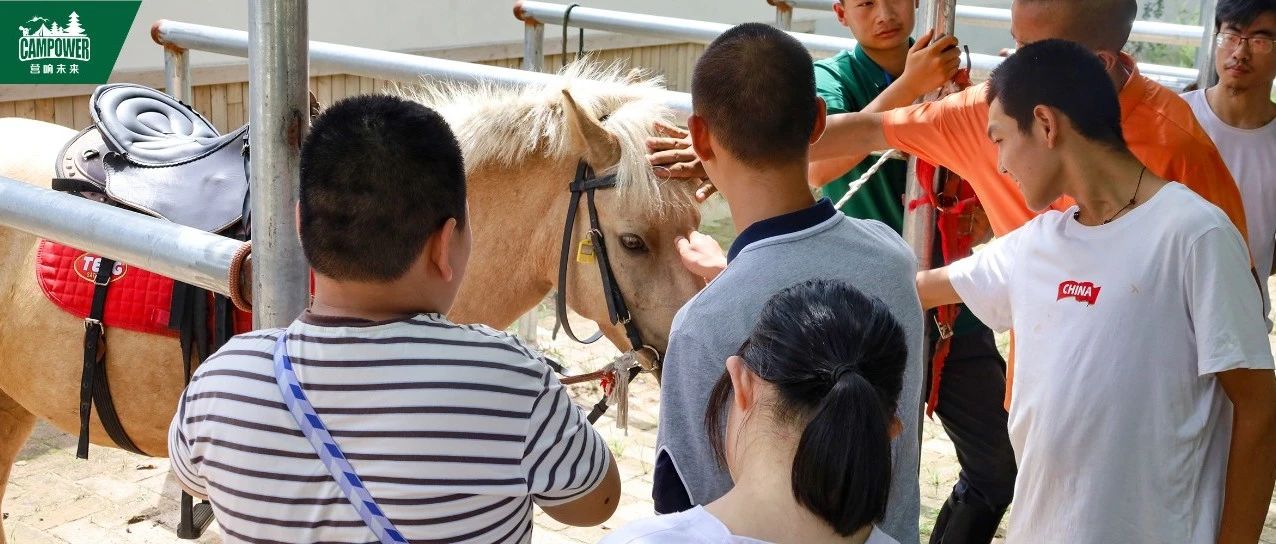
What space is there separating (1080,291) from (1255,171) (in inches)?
66.2

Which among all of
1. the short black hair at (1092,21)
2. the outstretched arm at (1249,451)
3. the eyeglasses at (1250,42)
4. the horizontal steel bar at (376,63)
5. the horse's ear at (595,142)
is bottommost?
the outstretched arm at (1249,451)

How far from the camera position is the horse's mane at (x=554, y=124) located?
2590 millimetres

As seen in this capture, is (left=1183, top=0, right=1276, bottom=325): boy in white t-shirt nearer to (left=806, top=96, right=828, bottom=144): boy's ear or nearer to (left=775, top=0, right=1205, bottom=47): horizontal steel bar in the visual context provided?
(left=775, top=0, right=1205, bottom=47): horizontal steel bar

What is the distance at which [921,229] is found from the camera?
2.40 meters

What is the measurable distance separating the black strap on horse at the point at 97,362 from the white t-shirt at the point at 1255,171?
285 centimetres

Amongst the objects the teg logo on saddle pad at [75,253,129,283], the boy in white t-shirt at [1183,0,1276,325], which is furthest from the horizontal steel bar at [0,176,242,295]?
the boy in white t-shirt at [1183,0,1276,325]

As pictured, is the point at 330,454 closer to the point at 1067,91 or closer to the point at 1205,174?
the point at 1067,91

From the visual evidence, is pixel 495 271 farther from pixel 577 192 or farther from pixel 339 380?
pixel 339 380

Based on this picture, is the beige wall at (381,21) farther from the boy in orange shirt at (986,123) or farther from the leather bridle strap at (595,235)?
the boy in orange shirt at (986,123)

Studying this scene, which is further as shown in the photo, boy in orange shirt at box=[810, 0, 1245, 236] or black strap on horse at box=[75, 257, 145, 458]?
black strap on horse at box=[75, 257, 145, 458]

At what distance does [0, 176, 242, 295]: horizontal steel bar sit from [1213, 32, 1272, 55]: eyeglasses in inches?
110

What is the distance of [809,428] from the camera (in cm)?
109

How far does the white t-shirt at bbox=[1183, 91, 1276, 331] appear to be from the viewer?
2.99 meters

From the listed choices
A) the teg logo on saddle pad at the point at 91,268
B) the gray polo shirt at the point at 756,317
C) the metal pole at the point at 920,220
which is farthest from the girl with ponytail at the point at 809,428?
the teg logo on saddle pad at the point at 91,268
